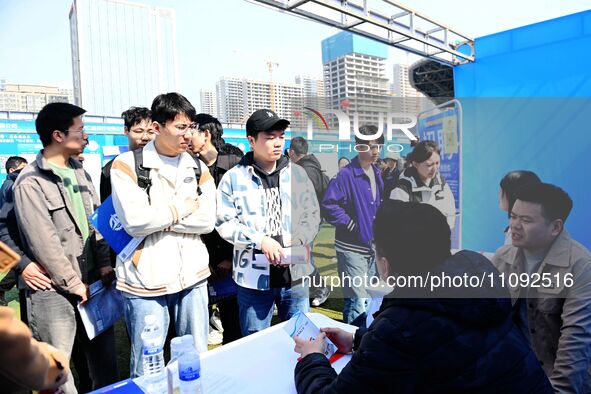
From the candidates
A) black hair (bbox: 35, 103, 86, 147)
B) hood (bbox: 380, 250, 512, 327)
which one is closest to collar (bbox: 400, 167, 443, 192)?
hood (bbox: 380, 250, 512, 327)

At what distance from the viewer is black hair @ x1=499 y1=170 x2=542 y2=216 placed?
123cm

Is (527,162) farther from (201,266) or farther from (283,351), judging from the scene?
(201,266)

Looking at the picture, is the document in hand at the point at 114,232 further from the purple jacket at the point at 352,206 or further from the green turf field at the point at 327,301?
the purple jacket at the point at 352,206

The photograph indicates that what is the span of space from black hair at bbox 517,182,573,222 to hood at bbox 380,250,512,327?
50 centimetres

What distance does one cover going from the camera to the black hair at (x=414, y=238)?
838 mm

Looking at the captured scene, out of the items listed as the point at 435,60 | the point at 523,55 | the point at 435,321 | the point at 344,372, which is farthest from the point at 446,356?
the point at 435,60

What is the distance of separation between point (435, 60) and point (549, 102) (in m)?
4.81

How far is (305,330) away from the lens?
126cm

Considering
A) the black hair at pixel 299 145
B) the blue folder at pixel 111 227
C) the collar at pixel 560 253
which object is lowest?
the collar at pixel 560 253

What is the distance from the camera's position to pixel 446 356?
2.55ft

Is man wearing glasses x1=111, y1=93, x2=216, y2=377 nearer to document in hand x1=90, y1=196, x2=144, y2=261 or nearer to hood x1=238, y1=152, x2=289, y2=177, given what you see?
document in hand x1=90, y1=196, x2=144, y2=261

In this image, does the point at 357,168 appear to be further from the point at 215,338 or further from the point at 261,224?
the point at 215,338

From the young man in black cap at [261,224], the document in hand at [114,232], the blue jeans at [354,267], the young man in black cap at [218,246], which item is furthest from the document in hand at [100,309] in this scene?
the blue jeans at [354,267]

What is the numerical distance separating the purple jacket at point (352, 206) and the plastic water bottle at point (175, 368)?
590 mm
